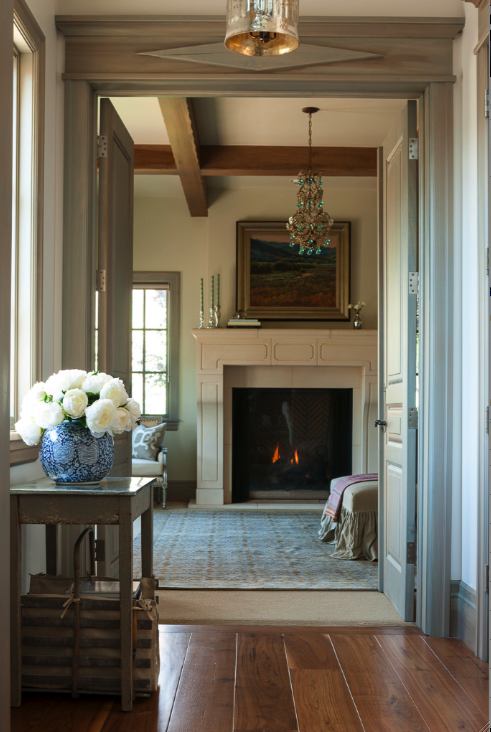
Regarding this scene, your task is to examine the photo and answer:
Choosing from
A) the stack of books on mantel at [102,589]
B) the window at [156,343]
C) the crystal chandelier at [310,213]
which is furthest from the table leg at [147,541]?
the window at [156,343]

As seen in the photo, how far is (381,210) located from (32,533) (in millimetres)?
2665

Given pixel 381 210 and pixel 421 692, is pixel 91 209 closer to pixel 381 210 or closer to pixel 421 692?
pixel 381 210

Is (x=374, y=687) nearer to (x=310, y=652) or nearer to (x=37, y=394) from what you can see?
(x=310, y=652)

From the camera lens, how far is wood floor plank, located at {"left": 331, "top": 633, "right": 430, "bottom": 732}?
7.53ft

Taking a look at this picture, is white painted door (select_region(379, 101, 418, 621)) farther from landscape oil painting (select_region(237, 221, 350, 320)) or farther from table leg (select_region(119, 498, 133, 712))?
landscape oil painting (select_region(237, 221, 350, 320))

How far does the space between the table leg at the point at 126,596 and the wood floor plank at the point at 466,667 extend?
123cm

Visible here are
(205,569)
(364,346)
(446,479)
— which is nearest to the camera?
(446,479)

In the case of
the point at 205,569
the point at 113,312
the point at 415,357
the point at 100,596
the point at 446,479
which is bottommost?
the point at 205,569

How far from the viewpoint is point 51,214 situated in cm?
320

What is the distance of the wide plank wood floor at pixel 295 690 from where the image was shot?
2287 millimetres

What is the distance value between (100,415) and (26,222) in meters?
1.00

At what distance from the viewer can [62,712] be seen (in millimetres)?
2369

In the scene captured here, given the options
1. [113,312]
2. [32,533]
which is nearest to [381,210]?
[113,312]

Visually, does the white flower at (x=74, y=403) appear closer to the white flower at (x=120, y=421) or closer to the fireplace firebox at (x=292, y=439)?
the white flower at (x=120, y=421)
